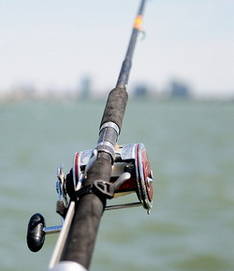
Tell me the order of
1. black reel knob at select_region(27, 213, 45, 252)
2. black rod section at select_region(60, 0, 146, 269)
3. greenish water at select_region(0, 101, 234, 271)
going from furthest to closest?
greenish water at select_region(0, 101, 234, 271), black reel knob at select_region(27, 213, 45, 252), black rod section at select_region(60, 0, 146, 269)

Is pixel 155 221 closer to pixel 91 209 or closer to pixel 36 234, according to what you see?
pixel 36 234

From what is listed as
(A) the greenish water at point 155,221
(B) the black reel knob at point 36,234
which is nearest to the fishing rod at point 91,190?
(B) the black reel knob at point 36,234

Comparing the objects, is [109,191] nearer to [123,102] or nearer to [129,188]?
[129,188]

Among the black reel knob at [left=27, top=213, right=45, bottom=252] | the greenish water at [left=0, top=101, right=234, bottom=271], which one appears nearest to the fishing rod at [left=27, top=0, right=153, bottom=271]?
the black reel knob at [left=27, top=213, right=45, bottom=252]

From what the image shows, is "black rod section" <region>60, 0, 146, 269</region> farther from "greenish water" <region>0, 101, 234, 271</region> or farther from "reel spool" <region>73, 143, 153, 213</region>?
"greenish water" <region>0, 101, 234, 271</region>

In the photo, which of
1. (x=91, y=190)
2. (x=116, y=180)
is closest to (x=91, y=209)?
(x=91, y=190)

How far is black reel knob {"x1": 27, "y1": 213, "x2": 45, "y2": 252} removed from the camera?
159 centimetres

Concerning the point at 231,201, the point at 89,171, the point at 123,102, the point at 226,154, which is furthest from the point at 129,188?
the point at 226,154

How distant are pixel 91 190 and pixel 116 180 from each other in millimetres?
170

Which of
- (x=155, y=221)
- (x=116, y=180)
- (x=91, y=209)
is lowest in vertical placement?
(x=91, y=209)

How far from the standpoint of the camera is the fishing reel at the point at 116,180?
62.9 inches

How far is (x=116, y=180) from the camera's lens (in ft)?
5.13

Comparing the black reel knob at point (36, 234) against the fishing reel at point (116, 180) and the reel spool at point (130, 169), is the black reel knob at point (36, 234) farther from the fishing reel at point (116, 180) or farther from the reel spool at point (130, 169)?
the reel spool at point (130, 169)

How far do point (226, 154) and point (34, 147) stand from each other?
22.7 ft
